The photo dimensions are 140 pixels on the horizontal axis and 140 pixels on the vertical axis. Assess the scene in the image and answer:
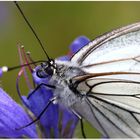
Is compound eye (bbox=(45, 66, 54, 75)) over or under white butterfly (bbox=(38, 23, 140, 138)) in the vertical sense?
over

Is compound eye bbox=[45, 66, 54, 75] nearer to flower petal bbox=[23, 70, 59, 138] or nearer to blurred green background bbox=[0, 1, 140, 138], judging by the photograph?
flower petal bbox=[23, 70, 59, 138]

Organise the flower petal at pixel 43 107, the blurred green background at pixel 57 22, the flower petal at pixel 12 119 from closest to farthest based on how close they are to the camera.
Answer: the flower petal at pixel 12 119
the flower petal at pixel 43 107
the blurred green background at pixel 57 22

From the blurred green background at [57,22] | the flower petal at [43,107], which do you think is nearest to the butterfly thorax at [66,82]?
the flower petal at [43,107]

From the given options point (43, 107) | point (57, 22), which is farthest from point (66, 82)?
point (57, 22)

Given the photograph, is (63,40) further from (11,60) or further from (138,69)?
(138,69)

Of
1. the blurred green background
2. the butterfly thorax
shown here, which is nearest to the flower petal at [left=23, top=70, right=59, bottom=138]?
the butterfly thorax

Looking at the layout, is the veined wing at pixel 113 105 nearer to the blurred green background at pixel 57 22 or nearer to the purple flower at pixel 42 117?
the purple flower at pixel 42 117
